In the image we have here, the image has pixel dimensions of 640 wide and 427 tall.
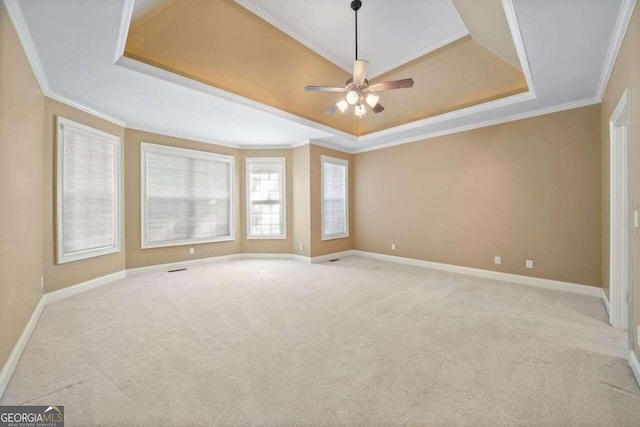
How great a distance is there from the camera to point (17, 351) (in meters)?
2.05

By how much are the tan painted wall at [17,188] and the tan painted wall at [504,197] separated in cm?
552

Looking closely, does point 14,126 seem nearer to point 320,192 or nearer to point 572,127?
point 320,192

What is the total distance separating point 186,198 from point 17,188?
122 inches

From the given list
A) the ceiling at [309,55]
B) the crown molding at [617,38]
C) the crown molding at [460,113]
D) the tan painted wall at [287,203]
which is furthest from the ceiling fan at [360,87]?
the tan painted wall at [287,203]

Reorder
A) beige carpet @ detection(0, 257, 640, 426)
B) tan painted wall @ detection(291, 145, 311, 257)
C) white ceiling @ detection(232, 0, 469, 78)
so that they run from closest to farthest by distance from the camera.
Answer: beige carpet @ detection(0, 257, 640, 426), white ceiling @ detection(232, 0, 469, 78), tan painted wall @ detection(291, 145, 311, 257)

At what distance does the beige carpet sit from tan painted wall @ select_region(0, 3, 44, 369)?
15.5 inches

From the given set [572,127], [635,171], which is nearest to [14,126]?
[635,171]

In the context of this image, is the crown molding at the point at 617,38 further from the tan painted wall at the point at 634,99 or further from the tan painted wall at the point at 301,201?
the tan painted wall at the point at 301,201

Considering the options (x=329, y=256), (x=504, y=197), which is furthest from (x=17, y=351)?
(x=504, y=197)

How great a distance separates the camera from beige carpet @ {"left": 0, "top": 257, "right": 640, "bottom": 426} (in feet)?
5.03

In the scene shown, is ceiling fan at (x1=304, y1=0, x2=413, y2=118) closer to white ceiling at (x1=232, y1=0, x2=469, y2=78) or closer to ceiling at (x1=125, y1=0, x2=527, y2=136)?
white ceiling at (x1=232, y1=0, x2=469, y2=78)

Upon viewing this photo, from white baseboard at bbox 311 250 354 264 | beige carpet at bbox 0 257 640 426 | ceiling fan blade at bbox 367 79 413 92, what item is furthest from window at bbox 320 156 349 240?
ceiling fan blade at bbox 367 79 413 92

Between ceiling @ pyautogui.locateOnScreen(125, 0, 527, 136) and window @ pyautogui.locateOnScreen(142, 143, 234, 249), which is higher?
ceiling @ pyautogui.locateOnScreen(125, 0, 527, 136)

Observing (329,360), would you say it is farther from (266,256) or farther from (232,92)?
(266,256)
